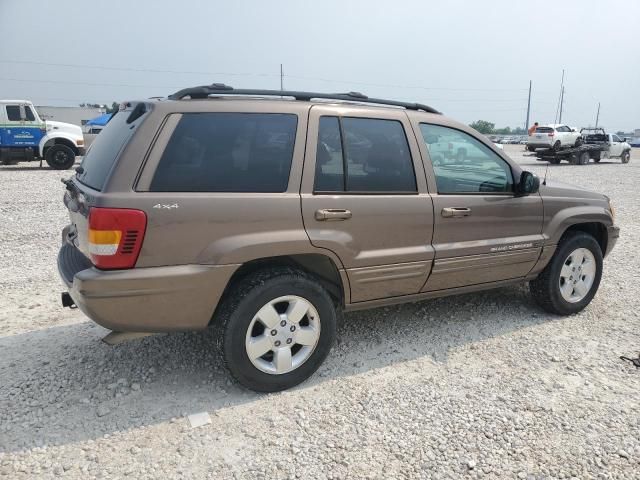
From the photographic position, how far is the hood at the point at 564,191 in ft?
13.0

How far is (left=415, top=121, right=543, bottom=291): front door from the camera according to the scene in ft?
11.3

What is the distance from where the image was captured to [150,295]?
2582 mm

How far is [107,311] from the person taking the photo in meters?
2.54

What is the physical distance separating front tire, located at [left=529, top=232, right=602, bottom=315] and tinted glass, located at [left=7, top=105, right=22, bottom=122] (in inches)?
662

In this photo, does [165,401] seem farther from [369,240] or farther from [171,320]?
[369,240]

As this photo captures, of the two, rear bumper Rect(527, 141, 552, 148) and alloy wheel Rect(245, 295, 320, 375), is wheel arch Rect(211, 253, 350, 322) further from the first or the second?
rear bumper Rect(527, 141, 552, 148)

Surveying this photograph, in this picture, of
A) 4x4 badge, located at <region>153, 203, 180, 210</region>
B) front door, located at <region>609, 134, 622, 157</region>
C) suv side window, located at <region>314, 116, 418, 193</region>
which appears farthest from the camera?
front door, located at <region>609, 134, 622, 157</region>

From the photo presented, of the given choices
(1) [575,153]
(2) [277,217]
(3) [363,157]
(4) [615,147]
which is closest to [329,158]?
(3) [363,157]

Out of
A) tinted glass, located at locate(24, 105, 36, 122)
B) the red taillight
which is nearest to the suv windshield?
the red taillight

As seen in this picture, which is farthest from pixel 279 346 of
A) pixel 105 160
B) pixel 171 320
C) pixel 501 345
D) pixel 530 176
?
pixel 530 176

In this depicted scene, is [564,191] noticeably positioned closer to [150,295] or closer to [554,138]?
[150,295]

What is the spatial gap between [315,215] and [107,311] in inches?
50.2

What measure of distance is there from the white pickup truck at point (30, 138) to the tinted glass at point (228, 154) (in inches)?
607

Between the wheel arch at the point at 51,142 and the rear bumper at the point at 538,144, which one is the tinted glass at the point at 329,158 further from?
the rear bumper at the point at 538,144
